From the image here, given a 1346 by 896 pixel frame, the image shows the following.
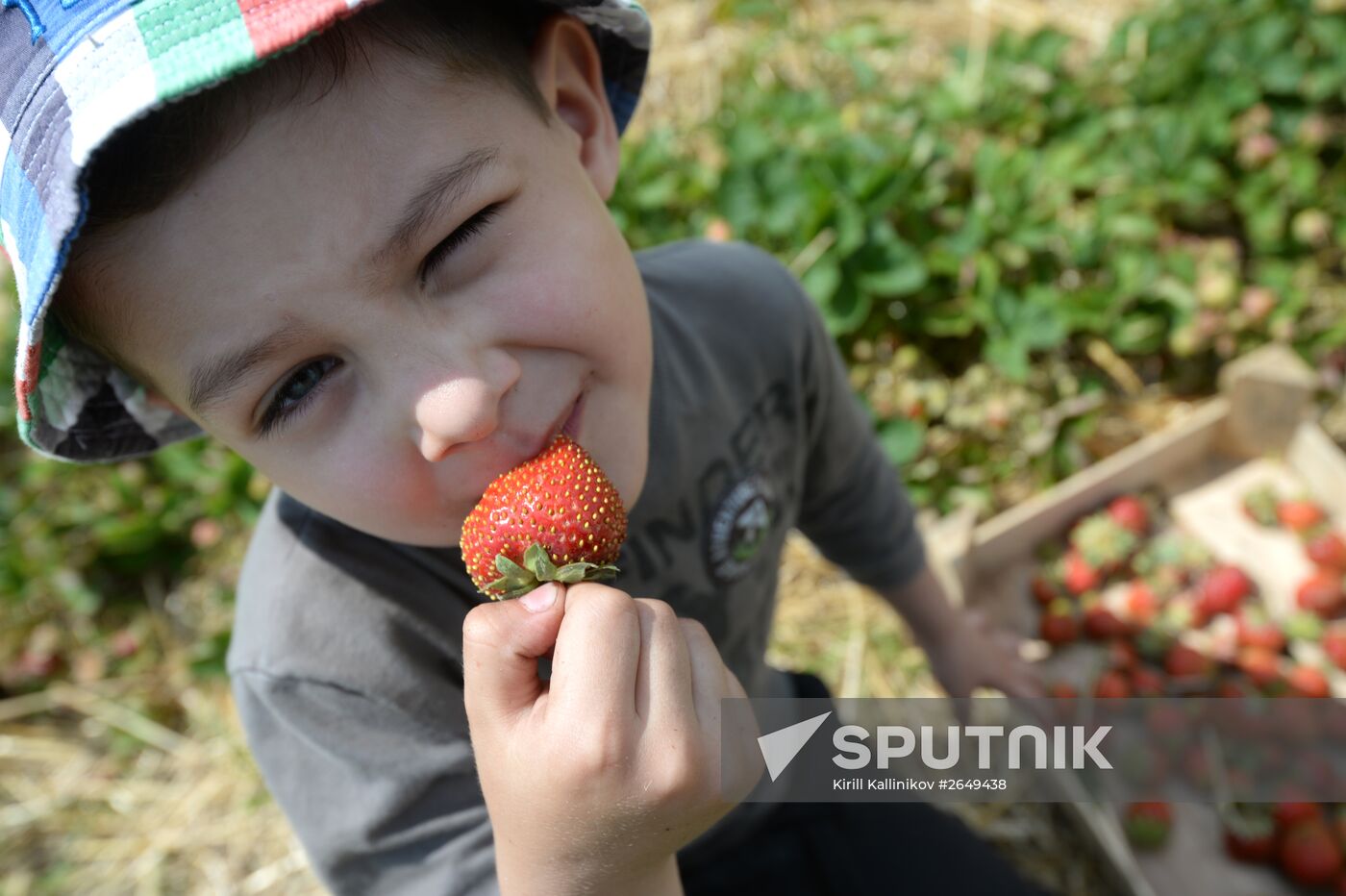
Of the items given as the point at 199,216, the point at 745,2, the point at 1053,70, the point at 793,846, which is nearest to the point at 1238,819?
the point at 793,846

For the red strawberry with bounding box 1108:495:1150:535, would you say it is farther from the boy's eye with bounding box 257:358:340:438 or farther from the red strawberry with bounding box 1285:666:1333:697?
the boy's eye with bounding box 257:358:340:438

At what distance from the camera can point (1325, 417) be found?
2.18 metres

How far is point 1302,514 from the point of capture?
6.23 feet

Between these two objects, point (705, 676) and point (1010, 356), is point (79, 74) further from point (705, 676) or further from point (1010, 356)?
point (1010, 356)

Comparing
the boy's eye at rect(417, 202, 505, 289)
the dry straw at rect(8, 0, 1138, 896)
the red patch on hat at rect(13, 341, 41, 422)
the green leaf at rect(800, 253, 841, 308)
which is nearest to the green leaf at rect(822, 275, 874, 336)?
the green leaf at rect(800, 253, 841, 308)

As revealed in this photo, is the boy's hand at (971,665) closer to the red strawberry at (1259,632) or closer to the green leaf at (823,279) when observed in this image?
the red strawberry at (1259,632)

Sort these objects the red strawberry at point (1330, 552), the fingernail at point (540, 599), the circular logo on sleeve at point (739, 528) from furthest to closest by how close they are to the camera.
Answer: the red strawberry at point (1330, 552), the circular logo on sleeve at point (739, 528), the fingernail at point (540, 599)

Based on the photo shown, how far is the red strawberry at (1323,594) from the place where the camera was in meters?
1.81

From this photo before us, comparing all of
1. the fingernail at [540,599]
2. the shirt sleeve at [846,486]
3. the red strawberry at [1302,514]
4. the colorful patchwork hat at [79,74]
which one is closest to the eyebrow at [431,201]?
the colorful patchwork hat at [79,74]

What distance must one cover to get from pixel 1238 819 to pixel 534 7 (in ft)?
5.22

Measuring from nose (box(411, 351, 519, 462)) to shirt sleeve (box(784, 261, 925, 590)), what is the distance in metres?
0.64

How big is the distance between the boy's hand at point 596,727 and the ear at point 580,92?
41 centimetres

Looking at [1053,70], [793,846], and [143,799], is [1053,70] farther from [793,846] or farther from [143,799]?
[143,799]

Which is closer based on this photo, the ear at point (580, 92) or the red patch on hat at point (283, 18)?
the red patch on hat at point (283, 18)
